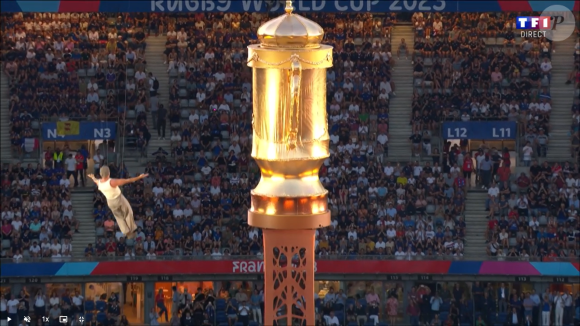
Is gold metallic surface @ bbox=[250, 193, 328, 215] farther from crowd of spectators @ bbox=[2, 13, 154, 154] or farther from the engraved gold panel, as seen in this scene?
crowd of spectators @ bbox=[2, 13, 154, 154]

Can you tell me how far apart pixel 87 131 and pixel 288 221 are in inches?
1605

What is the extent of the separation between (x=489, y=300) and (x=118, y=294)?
1169cm

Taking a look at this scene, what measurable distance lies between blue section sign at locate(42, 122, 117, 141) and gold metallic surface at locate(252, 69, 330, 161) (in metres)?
40.6

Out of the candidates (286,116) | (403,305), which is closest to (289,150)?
(286,116)

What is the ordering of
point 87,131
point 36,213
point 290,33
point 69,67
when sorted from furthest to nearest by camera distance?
1. point 69,67
2. point 87,131
3. point 36,213
4. point 290,33

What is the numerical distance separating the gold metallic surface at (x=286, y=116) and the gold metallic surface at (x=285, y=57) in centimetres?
4

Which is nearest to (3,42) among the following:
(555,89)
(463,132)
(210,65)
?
(210,65)

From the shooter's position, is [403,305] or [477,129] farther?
[477,129]

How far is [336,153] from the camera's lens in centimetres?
4600

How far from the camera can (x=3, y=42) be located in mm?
49719

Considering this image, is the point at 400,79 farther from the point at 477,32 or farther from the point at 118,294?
the point at 118,294

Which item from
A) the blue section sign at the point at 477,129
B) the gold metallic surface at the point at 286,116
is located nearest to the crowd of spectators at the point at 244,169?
the blue section sign at the point at 477,129

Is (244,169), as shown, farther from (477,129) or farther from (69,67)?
(477,129)

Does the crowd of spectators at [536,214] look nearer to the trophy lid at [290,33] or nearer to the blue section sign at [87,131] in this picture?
the blue section sign at [87,131]
